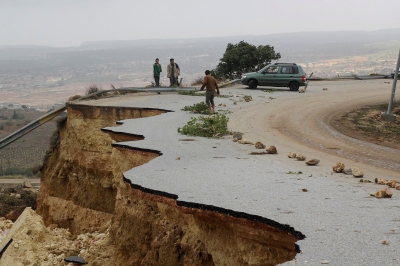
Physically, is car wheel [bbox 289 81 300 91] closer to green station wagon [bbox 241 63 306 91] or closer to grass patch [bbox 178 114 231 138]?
green station wagon [bbox 241 63 306 91]

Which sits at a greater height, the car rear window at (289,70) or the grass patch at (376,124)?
the car rear window at (289,70)

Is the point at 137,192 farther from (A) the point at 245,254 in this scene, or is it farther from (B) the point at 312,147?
(B) the point at 312,147

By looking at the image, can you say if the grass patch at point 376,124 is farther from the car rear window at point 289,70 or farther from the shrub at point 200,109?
the car rear window at point 289,70

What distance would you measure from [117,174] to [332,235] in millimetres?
8379

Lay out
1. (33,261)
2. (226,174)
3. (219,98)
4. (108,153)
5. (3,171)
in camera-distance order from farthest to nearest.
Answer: (3,171), (219,98), (108,153), (33,261), (226,174)

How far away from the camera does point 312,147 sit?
15250 millimetres

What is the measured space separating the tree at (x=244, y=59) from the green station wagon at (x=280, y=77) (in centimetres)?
920

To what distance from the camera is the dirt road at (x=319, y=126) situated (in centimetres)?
1380

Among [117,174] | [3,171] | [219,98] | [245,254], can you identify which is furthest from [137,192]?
[3,171]

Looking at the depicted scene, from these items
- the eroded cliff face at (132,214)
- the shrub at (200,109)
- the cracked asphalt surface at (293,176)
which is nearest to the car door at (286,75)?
the cracked asphalt surface at (293,176)

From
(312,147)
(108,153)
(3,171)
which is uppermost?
(312,147)

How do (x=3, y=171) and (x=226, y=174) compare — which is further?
(x=3, y=171)

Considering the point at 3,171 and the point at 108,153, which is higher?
the point at 108,153

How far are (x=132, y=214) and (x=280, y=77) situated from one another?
20128 millimetres
